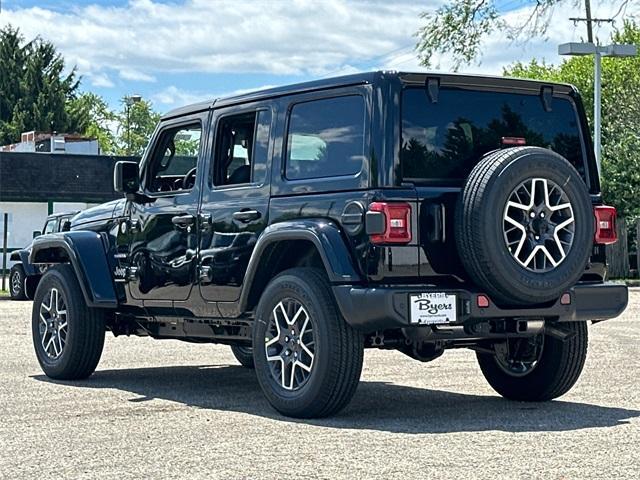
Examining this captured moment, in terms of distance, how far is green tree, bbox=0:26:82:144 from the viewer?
8056cm

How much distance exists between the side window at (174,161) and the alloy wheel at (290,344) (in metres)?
1.94

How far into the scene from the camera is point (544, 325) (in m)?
8.56

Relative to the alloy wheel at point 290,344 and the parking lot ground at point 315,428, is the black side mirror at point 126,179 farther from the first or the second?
the alloy wheel at point 290,344

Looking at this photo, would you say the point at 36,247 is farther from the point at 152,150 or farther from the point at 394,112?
the point at 394,112

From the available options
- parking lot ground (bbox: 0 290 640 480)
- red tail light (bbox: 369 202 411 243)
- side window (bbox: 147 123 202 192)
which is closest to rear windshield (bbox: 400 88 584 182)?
red tail light (bbox: 369 202 411 243)

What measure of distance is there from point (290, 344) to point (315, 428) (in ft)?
2.37

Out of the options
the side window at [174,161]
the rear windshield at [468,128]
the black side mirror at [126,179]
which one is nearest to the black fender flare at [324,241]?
the rear windshield at [468,128]

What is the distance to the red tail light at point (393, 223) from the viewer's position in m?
8.01

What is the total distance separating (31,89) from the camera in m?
82.1

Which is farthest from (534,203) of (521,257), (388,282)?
(388,282)

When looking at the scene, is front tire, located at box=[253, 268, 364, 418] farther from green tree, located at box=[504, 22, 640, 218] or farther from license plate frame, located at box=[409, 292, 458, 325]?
green tree, located at box=[504, 22, 640, 218]

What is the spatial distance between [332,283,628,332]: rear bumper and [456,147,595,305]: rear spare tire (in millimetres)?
132

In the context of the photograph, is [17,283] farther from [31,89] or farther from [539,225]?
[31,89]

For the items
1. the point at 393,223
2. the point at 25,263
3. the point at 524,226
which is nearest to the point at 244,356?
the point at 393,223
